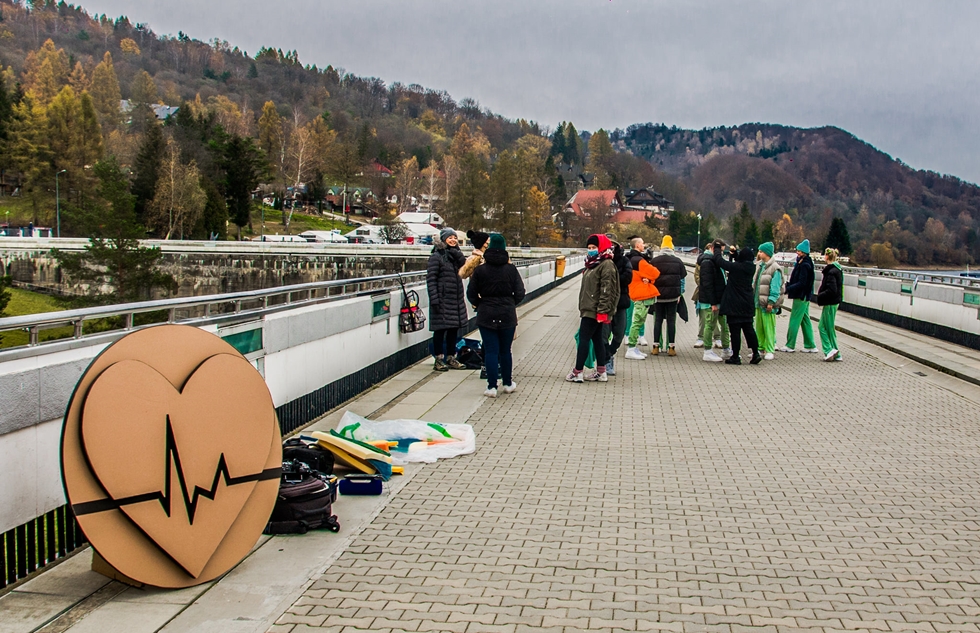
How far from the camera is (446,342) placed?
14.0m

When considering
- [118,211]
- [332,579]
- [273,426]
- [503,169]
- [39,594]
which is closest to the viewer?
[39,594]

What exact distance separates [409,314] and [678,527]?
8.10 metres

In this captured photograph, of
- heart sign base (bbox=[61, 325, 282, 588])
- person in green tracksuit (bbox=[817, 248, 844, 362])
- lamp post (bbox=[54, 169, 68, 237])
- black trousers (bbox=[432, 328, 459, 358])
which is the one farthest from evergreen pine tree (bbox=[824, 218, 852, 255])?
heart sign base (bbox=[61, 325, 282, 588])

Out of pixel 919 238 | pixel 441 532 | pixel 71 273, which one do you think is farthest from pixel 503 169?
pixel 441 532

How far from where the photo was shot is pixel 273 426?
5.73 meters

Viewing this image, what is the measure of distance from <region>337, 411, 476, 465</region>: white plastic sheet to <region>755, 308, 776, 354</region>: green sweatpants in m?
8.97

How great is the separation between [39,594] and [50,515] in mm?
710

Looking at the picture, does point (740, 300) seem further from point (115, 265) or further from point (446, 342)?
point (115, 265)

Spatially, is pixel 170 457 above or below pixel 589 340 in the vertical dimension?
above

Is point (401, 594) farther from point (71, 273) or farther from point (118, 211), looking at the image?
point (118, 211)

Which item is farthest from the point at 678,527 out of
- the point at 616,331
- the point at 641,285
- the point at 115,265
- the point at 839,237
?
the point at 839,237

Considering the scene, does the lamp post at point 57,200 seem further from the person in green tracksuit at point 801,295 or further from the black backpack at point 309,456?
the black backpack at point 309,456

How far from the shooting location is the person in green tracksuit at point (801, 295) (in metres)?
16.7

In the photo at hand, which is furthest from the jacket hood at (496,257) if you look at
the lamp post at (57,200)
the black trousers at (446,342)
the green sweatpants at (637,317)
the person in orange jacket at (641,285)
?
the lamp post at (57,200)
